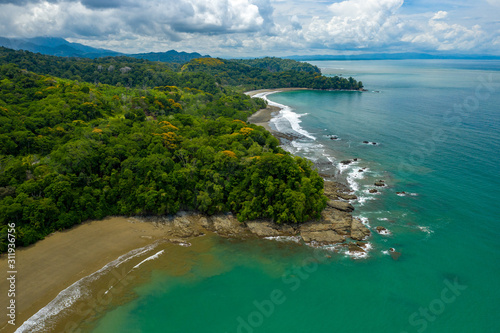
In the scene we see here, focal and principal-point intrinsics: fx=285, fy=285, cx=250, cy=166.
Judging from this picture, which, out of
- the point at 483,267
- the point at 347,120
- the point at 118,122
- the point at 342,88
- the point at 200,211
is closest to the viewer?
the point at 483,267

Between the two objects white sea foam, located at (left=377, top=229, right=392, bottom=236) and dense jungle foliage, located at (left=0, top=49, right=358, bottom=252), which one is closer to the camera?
dense jungle foliage, located at (left=0, top=49, right=358, bottom=252)

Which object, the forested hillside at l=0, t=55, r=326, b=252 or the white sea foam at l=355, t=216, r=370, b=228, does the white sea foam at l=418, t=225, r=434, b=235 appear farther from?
the forested hillside at l=0, t=55, r=326, b=252

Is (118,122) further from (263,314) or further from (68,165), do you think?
(263,314)

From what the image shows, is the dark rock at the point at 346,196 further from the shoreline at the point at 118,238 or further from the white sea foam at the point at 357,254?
the white sea foam at the point at 357,254

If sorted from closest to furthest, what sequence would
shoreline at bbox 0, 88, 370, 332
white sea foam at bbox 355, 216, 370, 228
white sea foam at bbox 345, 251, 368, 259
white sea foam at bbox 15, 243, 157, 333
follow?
white sea foam at bbox 15, 243, 157, 333
shoreline at bbox 0, 88, 370, 332
white sea foam at bbox 345, 251, 368, 259
white sea foam at bbox 355, 216, 370, 228

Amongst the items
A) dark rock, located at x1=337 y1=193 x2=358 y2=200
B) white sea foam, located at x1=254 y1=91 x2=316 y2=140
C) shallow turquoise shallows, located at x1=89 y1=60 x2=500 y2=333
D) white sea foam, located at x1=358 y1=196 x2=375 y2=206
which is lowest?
shallow turquoise shallows, located at x1=89 y1=60 x2=500 y2=333

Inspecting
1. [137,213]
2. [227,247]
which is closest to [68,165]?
[137,213]

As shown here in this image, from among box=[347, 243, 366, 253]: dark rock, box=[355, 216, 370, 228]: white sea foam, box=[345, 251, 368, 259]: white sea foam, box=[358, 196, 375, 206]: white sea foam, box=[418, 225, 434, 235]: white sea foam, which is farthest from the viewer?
box=[358, 196, 375, 206]: white sea foam

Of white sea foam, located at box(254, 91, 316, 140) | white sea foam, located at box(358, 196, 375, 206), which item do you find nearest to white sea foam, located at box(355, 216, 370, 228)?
white sea foam, located at box(358, 196, 375, 206)

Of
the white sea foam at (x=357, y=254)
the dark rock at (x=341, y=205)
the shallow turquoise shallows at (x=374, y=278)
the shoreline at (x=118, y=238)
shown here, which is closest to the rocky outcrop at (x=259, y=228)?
the shoreline at (x=118, y=238)
